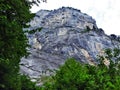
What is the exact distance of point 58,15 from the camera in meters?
188

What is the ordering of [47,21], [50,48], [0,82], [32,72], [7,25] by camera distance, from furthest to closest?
[47,21]
[50,48]
[32,72]
[0,82]
[7,25]

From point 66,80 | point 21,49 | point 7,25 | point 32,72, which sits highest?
point 7,25

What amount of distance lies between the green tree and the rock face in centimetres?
8433

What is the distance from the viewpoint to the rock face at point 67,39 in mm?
118375

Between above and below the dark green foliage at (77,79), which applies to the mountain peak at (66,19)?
above

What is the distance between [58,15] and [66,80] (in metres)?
163

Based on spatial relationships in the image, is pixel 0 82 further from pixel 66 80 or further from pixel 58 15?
pixel 58 15

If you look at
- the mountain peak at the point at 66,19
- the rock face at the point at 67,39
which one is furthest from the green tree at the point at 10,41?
the mountain peak at the point at 66,19

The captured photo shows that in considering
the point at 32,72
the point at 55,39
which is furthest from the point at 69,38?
the point at 32,72

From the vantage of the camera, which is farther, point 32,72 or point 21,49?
point 32,72

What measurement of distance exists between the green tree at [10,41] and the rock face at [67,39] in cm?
8433

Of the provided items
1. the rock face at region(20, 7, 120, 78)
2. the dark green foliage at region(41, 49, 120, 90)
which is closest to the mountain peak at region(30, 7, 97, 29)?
the rock face at region(20, 7, 120, 78)

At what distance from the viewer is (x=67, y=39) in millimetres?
149750

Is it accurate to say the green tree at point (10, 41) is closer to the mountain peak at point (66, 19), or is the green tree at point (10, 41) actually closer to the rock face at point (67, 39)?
the rock face at point (67, 39)
